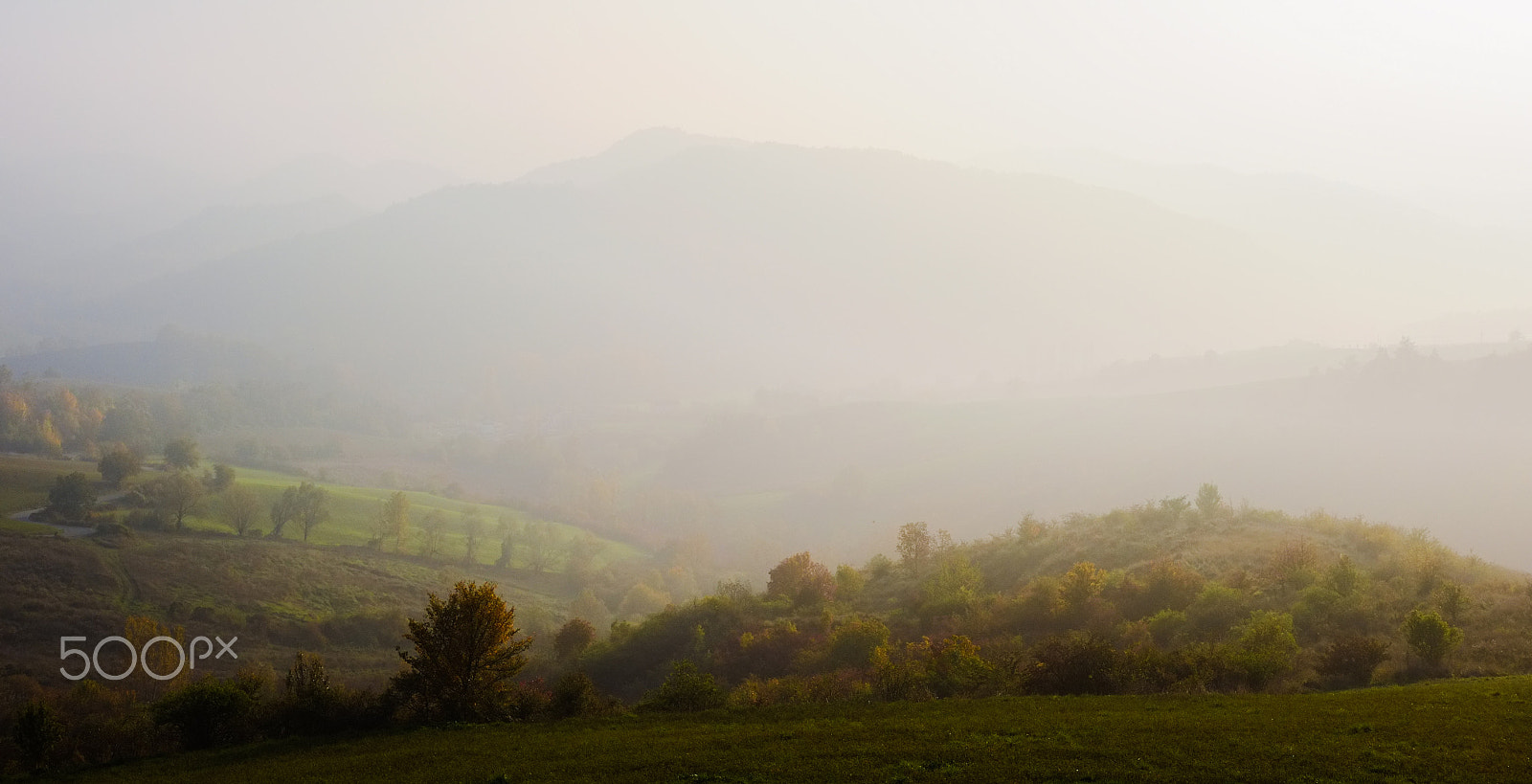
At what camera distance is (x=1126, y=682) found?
29.7 m

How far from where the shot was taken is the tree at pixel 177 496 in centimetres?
11012

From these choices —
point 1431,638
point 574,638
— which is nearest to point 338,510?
point 574,638

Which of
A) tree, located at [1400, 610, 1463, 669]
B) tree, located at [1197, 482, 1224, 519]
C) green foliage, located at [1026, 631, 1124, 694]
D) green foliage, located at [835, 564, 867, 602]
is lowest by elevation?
green foliage, located at [835, 564, 867, 602]

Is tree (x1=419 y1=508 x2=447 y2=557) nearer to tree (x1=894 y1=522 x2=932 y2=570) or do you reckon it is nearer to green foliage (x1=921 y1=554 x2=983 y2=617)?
tree (x1=894 y1=522 x2=932 y2=570)

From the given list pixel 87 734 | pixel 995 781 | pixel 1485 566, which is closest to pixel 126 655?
pixel 87 734

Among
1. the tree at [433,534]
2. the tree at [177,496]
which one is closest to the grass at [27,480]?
the tree at [177,496]

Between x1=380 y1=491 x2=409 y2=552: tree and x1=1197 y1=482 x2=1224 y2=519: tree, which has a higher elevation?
x1=1197 y1=482 x2=1224 y2=519: tree

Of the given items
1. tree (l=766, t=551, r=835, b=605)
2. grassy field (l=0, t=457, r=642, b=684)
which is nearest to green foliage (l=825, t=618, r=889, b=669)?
tree (l=766, t=551, r=835, b=605)

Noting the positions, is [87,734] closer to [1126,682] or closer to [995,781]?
[995,781]

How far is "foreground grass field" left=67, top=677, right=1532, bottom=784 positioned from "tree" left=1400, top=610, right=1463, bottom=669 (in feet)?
14.3

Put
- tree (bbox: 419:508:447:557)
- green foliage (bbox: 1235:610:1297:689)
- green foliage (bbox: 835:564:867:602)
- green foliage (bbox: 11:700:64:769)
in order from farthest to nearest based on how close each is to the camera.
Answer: tree (bbox: 419:508:447:557) → green foliage (bbox: 835:564:867:602) → green foliage (bbox: 1235:610:1297:689) → green foliage (bbox: 11:700:64:769)

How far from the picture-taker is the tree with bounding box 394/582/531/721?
99.0 ft


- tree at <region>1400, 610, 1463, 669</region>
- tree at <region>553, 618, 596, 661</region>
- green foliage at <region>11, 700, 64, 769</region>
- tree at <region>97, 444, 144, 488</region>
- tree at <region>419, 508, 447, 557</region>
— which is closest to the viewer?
green foliage at <region>11, 700, 64, 769</region>

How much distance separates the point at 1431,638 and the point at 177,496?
14146cm
